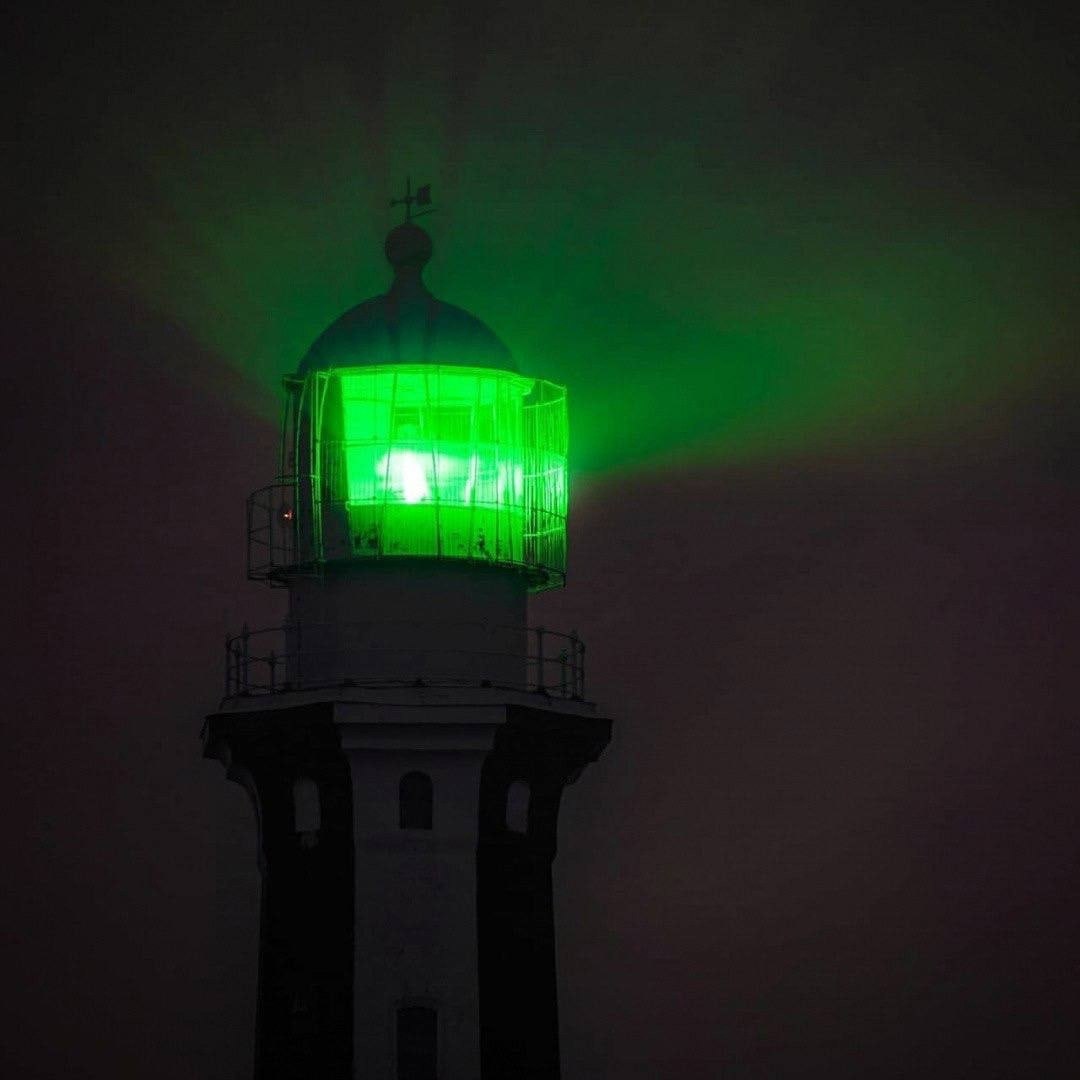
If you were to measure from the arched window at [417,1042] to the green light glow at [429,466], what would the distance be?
405 cm

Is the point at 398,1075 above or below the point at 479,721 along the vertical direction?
below

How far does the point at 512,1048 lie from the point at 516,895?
1.38m

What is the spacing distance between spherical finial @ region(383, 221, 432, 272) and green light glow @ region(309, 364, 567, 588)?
1.39m

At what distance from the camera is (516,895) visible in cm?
2428

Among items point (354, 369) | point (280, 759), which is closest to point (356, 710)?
point (280, 759)

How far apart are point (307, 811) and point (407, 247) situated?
5308 mm

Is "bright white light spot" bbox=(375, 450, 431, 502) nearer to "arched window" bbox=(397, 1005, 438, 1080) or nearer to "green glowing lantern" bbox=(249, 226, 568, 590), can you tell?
"green glowing lantern" bbox=(249, 226, 568, 590)

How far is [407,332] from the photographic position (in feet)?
79.7

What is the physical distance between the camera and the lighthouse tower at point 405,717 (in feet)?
77.6

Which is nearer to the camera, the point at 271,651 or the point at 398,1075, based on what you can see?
the point at 398,1075

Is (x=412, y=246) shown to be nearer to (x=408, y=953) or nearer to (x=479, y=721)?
(x=479, y=721)

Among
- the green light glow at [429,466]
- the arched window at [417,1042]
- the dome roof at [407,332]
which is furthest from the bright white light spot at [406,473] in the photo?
the arched window at [417,1042]

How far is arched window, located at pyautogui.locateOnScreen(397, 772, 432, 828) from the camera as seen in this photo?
2394cm

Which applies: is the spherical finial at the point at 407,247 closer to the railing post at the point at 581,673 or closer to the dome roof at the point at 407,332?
the dome roof at the point at 407,332
